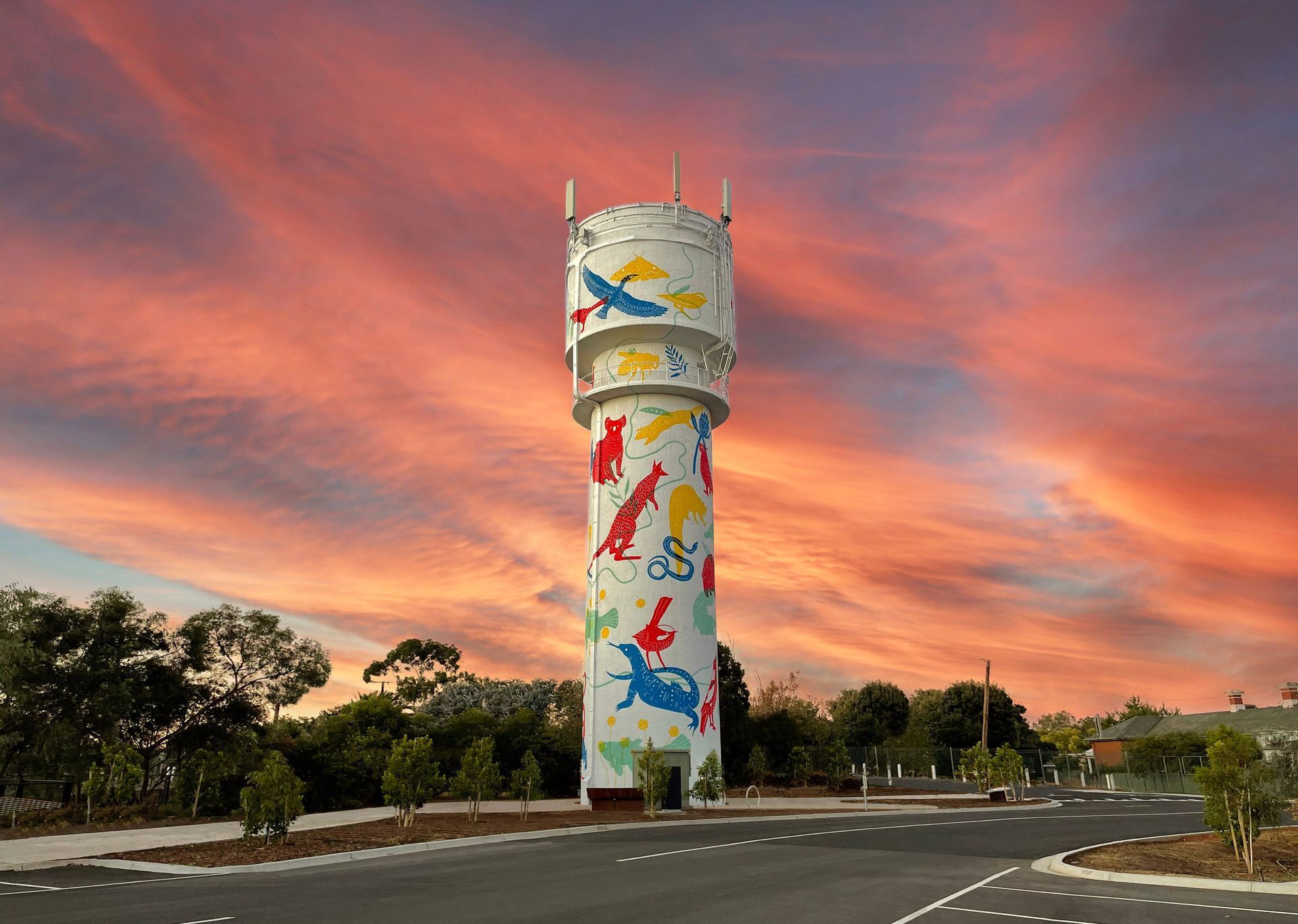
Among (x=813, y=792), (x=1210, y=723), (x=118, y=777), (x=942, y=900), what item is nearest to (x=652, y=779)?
(x=118, y=777)

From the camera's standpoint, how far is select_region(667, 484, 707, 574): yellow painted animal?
37375 mm

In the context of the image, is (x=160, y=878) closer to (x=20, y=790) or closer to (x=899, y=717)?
(x=20, y=790)

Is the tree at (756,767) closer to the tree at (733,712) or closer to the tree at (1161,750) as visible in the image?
the tree at (733,712)

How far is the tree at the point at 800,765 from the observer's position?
50.2 metres

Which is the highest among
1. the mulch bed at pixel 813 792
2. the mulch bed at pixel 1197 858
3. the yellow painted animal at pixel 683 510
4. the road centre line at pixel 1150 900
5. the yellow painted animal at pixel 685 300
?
the yellow painted animal at pixel 685 300

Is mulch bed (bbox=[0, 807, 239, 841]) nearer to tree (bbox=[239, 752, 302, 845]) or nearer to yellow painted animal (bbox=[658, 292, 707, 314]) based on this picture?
tree (bbox=[239, 752, 302, 845])

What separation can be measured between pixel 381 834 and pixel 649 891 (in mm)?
10703

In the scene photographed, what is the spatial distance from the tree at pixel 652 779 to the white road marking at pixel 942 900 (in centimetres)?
1539

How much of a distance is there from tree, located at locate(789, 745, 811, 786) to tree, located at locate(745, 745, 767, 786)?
5.23 feet

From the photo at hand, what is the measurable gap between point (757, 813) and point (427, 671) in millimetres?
46947

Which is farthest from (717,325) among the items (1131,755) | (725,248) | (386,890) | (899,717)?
(899,717)

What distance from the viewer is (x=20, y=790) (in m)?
28.7

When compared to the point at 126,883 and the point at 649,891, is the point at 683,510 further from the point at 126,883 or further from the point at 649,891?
the point at 126,883

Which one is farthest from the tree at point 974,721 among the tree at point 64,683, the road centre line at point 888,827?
the tree at point 64,683
